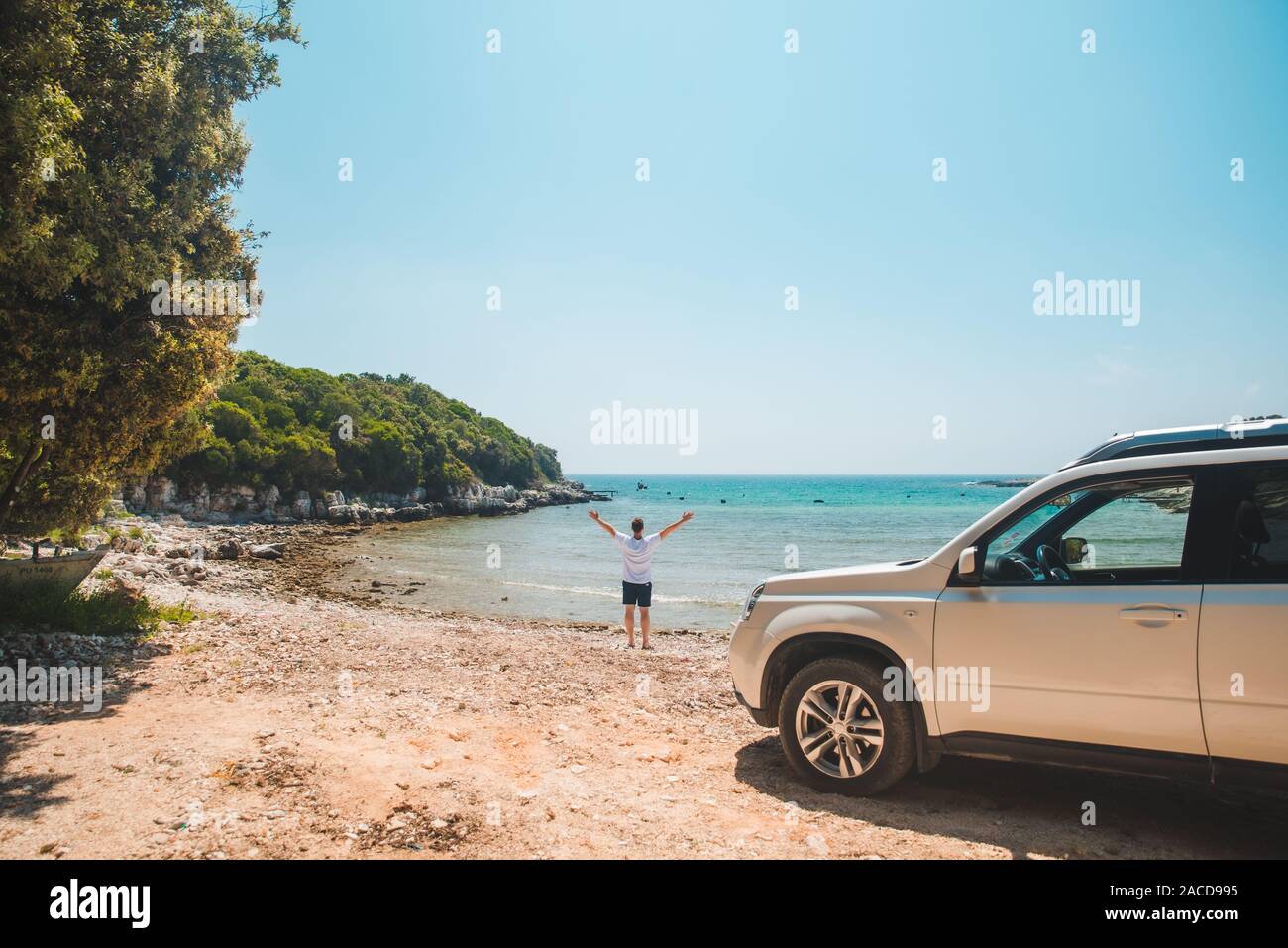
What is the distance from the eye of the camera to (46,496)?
10023 millimetres

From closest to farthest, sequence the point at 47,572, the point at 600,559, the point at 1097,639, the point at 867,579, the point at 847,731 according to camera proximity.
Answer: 1. the point at 1097,639
2. the point at 847,731
3. the point at 867,579
4. the point at 47,572
5. the point at 600,559

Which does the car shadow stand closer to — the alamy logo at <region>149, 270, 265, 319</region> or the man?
the man

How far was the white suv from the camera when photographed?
395 cm

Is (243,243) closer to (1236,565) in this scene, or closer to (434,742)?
(434,742)

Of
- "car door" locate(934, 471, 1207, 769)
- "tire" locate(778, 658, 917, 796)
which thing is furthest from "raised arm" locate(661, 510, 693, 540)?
"car door" locate(934, 471, 1207, 769)

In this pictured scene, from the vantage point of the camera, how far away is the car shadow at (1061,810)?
4262mm

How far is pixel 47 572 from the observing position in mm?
9938

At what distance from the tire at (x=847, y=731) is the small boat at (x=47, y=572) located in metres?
10.3

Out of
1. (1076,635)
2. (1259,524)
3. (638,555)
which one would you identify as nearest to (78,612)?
(638,555)

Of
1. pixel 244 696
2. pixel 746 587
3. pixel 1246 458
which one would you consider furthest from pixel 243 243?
pixel 746 587

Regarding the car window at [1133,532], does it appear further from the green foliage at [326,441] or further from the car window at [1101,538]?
the green foliage at [326,441]

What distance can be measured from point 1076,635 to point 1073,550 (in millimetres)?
1284

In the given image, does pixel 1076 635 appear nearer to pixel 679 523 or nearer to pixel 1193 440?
pixel 1193 440
